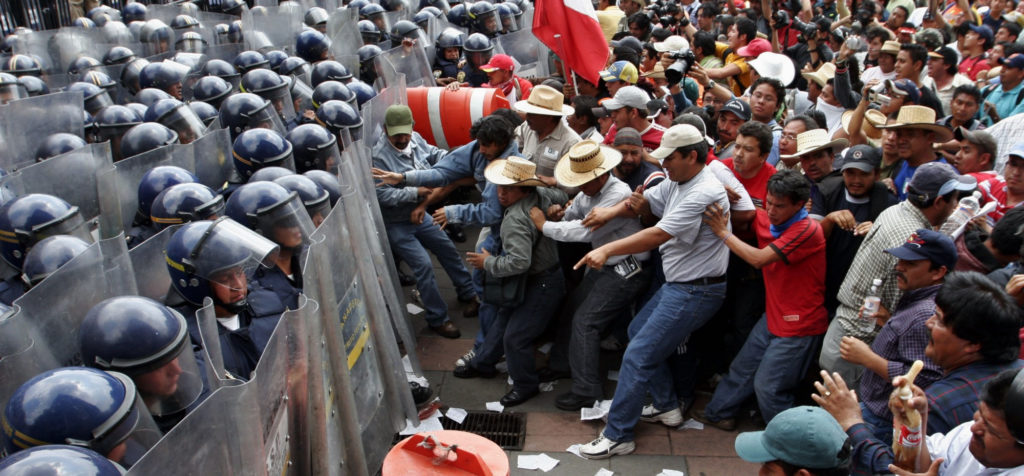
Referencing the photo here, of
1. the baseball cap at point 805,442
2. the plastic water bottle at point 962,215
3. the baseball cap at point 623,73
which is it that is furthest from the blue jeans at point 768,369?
the baseball cap at point 623,73

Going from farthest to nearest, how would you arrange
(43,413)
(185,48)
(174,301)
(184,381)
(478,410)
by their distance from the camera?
(185,48) → (478,410) → (174,301) → (184,381) → (43,413)

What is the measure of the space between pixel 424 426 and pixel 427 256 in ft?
5.75

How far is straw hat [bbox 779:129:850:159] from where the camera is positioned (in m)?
5.28

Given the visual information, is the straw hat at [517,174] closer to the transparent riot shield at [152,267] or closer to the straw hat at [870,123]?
the transparent riot shield at [152,267]

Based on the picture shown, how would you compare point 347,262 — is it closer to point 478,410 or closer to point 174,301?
point 174,301

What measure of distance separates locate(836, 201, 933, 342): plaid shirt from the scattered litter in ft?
6.01

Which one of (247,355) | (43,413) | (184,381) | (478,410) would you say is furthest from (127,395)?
(478,410)

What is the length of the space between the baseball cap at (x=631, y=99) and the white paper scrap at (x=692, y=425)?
2442 mm

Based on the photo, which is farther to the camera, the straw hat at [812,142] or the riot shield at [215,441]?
the straw hat at [812,142]

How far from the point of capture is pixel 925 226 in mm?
4266

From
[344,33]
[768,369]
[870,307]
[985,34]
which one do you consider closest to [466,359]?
[768,369]

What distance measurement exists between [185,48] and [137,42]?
3.84 ft

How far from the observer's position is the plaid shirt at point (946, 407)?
10.3 feet

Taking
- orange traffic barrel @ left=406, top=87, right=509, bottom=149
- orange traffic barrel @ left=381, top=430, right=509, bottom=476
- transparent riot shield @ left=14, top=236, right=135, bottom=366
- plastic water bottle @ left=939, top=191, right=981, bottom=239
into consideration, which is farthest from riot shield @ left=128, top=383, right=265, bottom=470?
orange traffic barrel @ left=406, top=87, right=509, bottom=149
